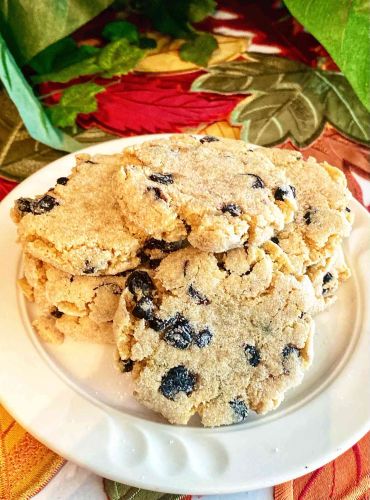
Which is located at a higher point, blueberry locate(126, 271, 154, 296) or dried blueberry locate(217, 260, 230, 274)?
dried blueberry locate(217, 260, 230, 274)

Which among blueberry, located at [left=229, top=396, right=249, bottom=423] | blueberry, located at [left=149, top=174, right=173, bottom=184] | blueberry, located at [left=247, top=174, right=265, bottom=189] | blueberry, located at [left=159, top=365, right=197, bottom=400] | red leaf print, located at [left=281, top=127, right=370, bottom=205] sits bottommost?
blueberry, located at [left=229, top=396, right=249, bottom=423]

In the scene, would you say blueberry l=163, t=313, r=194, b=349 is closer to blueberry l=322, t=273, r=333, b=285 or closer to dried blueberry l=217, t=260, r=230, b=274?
dried blueberry l=217, t=260, r=230, b=274

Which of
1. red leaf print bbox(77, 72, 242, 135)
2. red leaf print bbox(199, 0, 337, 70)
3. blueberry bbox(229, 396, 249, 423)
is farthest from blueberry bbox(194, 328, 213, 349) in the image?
red leaf print bbox(199, 0, 337, 70)

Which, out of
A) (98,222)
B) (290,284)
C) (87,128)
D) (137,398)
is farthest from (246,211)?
(87,128)

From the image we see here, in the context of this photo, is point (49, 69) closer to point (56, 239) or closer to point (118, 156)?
point (118, 156)

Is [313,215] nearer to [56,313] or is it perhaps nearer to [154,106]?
[56,313]

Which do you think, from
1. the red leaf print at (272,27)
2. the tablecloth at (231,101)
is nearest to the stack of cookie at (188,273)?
the tablecloth at (231,101)

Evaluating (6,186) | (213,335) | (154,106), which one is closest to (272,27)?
(154,106)
